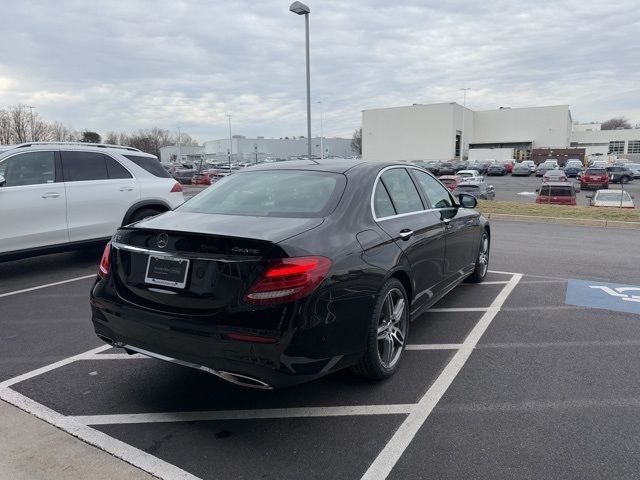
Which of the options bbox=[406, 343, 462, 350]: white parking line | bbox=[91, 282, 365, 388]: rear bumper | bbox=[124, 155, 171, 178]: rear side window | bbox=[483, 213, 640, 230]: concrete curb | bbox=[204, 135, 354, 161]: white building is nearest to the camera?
bbox=[91, 282, 365, 388]: rear bumper

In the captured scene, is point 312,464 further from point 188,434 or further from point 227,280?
point 227,280

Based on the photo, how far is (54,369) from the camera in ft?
12.9

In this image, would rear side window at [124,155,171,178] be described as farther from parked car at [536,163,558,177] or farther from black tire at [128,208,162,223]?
parked car at [536,163,558,177]

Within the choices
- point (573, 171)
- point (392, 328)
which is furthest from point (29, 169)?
point (573, 171)

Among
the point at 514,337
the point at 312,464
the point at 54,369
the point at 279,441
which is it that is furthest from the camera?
the point at 514,337

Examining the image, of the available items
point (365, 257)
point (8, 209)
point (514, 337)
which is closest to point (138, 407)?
point (365, 257)

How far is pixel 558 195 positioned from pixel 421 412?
21747 mm

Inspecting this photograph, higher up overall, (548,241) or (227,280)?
(227,280)

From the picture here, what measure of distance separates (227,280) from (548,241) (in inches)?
351

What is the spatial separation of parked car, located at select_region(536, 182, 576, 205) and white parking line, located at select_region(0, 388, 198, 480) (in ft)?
72.8

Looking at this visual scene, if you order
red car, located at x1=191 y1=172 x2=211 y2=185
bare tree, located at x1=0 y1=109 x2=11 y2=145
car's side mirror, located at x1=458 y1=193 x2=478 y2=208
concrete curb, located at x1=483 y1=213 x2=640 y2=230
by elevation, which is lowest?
concrete curb, located at x1=483 y1=213 x2=640 y2=230

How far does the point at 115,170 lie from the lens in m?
7.77

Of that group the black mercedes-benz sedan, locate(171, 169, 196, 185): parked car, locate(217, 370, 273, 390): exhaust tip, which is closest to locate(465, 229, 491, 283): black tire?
the black mercedes-benz sedan

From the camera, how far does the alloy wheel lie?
362cm
